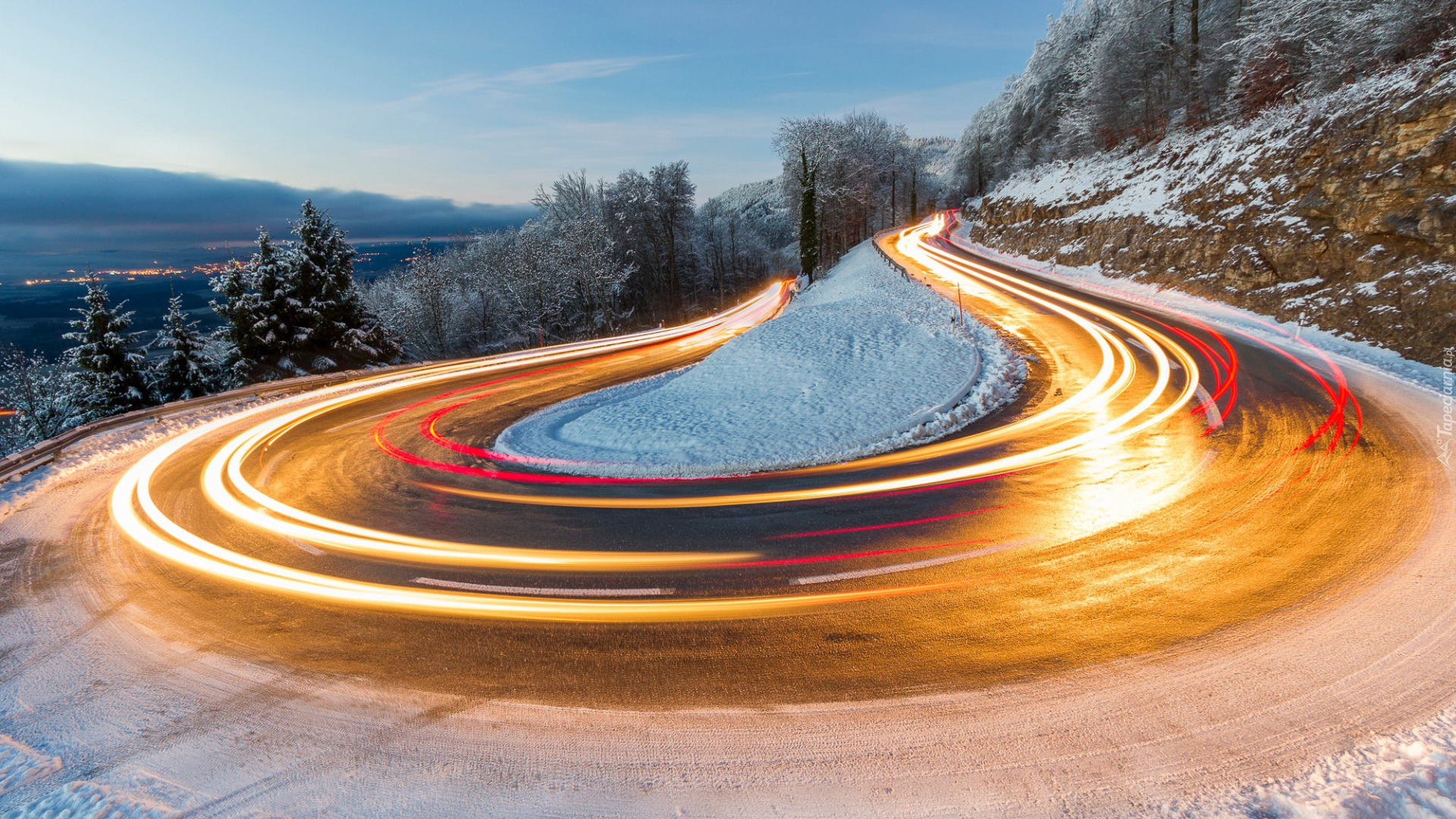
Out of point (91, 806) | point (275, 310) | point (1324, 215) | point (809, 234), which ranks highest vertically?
point (809, 234)

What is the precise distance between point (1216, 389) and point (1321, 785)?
460 inches

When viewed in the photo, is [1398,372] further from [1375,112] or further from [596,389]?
[596,389]

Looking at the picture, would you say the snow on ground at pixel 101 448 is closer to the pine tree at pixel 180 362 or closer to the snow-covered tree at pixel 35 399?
the pine tree at pixel 180 362

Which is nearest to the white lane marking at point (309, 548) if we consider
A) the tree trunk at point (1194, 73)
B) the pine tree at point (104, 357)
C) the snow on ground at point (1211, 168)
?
the pine tree at point (104, 357)

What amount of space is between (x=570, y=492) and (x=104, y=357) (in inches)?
1140

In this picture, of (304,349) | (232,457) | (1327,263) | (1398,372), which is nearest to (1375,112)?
(1327,263)

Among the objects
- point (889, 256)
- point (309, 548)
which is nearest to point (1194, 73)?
point (889, 256)

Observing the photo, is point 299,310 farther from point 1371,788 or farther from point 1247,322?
point 1247,322

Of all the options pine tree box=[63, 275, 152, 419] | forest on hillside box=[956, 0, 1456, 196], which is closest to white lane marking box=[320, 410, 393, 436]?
pine tree box=[63, 275, 152, 419]

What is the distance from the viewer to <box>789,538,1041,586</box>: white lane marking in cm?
666

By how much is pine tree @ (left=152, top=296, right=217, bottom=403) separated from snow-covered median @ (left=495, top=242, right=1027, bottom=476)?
23.3 m

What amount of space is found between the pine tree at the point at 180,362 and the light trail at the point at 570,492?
48.5 ft

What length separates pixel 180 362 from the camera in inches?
1101

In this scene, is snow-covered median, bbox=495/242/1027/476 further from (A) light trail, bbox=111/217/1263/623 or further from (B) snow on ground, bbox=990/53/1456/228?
(B) snow on ground, bbox=990/53/1456/228
